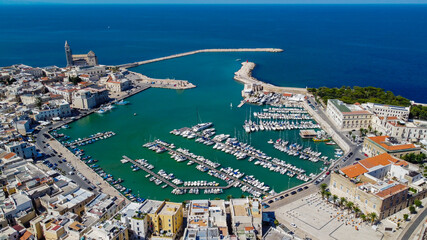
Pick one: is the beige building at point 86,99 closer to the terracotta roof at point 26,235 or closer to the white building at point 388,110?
the terracotta roof at point 26,235

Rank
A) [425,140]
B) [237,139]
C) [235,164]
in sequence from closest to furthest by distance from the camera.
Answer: [235,164], [425,140], [237,139]

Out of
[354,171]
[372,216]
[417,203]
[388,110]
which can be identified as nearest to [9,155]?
[354,171]

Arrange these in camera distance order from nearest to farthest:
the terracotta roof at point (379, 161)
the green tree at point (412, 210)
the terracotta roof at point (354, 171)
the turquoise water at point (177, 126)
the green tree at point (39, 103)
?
the green tree at point (412, 210)
the terracotta roof at point (354, 171)
the terracotta roof at point (379, 161)
the turquoise water at point (177, 126)
the green tree at point (39, 103)

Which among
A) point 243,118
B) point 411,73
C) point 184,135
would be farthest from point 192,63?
point 411,73

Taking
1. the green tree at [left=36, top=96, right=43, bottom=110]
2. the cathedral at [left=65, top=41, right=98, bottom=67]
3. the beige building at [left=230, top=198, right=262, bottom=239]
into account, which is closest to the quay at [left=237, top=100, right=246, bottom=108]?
the green tree at [left=36, top=96, right=43, bottom=110]

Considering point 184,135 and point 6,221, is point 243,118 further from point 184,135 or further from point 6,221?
point 6,221

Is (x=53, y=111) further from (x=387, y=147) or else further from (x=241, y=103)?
(x=387, y=147)

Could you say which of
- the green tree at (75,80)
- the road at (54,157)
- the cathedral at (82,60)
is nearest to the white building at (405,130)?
the road at (54,157)
